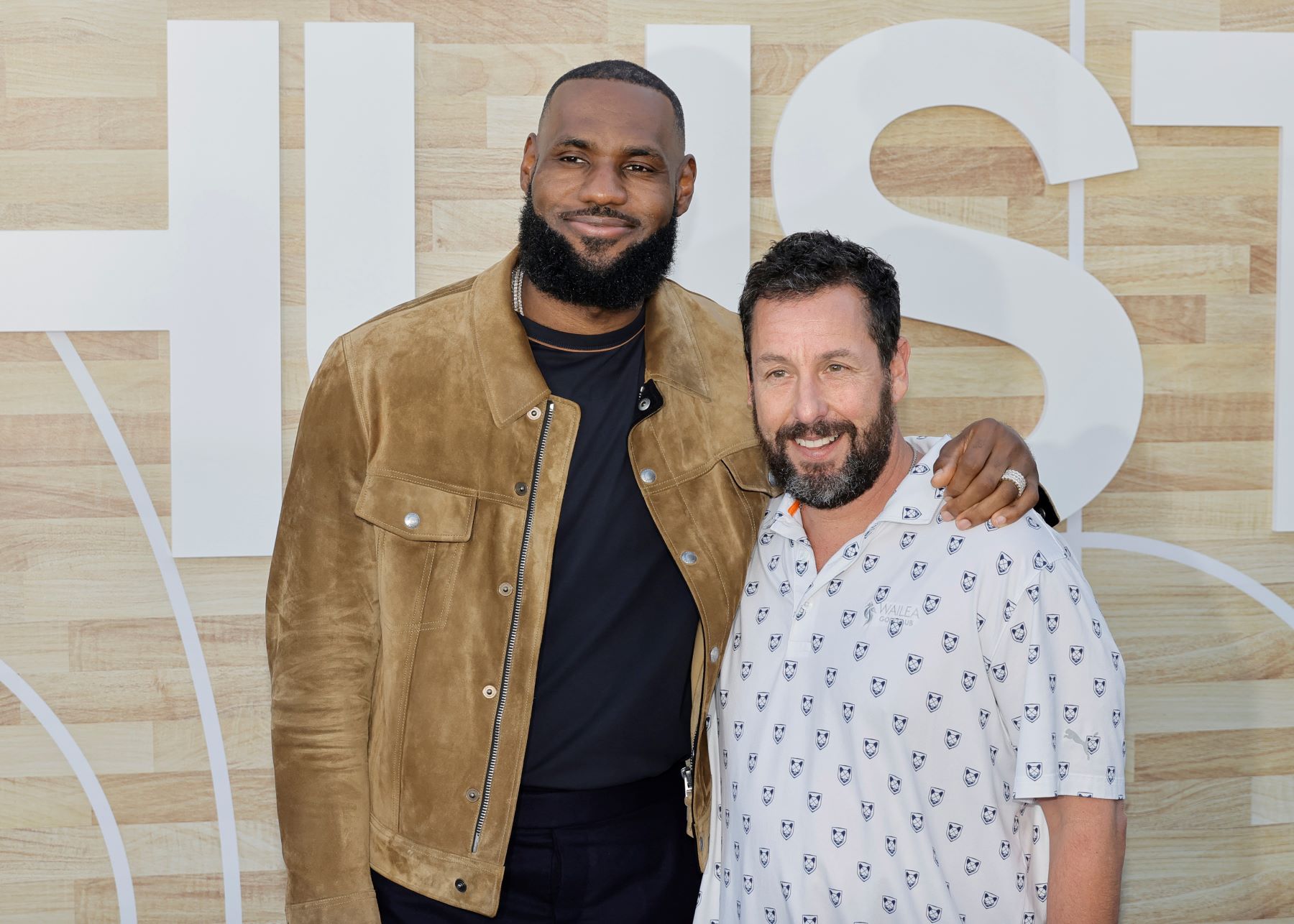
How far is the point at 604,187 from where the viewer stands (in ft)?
6.73

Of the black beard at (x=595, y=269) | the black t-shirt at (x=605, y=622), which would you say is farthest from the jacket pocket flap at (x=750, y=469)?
the black beard at (x=595, y=269)

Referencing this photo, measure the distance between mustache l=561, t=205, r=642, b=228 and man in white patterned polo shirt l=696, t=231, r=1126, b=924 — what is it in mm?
320

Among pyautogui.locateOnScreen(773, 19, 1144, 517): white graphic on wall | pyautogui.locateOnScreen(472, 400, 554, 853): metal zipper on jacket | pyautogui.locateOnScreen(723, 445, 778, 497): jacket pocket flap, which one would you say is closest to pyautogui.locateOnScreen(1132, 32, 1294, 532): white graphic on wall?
pyautogui.locateOnScreen(773, 19, 1144, 517): white graphic on wall

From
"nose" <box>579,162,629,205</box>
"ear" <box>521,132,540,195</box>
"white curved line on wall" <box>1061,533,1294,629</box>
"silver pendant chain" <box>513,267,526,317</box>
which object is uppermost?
"ear" <box>521,132,540,195</box>

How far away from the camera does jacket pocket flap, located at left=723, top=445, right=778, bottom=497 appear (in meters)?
2.18

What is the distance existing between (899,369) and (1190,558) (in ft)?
5.96

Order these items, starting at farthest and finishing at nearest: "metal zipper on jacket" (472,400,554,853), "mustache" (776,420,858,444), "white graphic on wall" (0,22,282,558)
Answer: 1. "white graphic on wall" (0,22,282,558)
2. "metal zipper on jacket" (472,400,554,853)
3. "mustache" (776,420,858,444)

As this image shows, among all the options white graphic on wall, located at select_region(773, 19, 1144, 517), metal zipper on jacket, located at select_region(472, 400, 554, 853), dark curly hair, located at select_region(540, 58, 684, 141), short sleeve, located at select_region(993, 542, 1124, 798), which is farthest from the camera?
white graphic on wall, located at select_region(773, 19, 1144, 517)

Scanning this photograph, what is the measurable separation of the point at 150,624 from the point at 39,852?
65cm

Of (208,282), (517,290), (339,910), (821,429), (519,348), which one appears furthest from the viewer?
(208,282)

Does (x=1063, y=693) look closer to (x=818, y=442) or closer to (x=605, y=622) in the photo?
(x=818, y=442)

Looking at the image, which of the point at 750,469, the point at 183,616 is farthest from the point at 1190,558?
the point at 183,616

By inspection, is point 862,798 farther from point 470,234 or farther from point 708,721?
point 470,234

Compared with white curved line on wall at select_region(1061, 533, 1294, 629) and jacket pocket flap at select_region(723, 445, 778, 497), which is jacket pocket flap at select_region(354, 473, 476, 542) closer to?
jacket pocket flap at select_region(723, 445, 778, 497)
